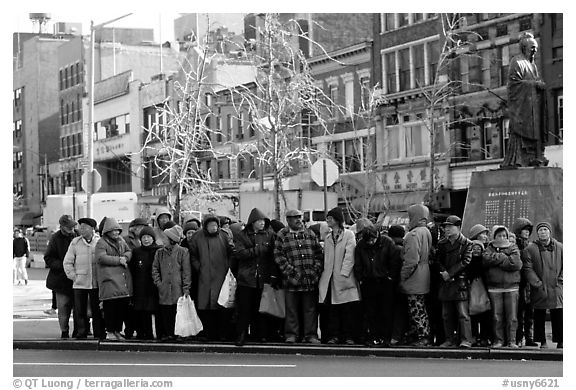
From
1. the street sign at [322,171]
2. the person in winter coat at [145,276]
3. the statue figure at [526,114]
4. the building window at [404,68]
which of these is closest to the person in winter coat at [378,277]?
the person in winter coat at [145,276]

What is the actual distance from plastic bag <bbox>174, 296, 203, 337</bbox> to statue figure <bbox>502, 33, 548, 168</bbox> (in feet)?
20.5

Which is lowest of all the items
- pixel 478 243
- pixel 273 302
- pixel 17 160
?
pixel 273 302

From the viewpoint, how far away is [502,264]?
1574 cm

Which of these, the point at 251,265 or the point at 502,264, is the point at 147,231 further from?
the point at 502,264

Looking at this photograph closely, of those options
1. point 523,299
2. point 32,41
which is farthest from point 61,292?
point 32,41

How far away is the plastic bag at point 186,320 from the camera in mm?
16844

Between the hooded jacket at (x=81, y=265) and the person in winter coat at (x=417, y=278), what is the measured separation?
4648mm

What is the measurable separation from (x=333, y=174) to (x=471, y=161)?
24.9 meters

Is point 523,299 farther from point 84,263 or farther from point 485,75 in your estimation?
point 485,75

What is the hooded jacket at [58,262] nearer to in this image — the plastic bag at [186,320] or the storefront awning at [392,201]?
the plastic bag at [186,320]

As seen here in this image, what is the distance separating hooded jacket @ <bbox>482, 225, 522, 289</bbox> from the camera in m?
15.7

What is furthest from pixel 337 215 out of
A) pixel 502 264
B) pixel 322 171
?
pixel 322 171

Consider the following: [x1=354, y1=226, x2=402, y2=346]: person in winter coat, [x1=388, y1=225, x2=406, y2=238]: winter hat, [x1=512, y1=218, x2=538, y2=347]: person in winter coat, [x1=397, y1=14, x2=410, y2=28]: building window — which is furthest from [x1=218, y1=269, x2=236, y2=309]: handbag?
[x1=397, y1=14, x2=410, y2=28]: building window

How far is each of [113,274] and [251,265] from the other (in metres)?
2.10
